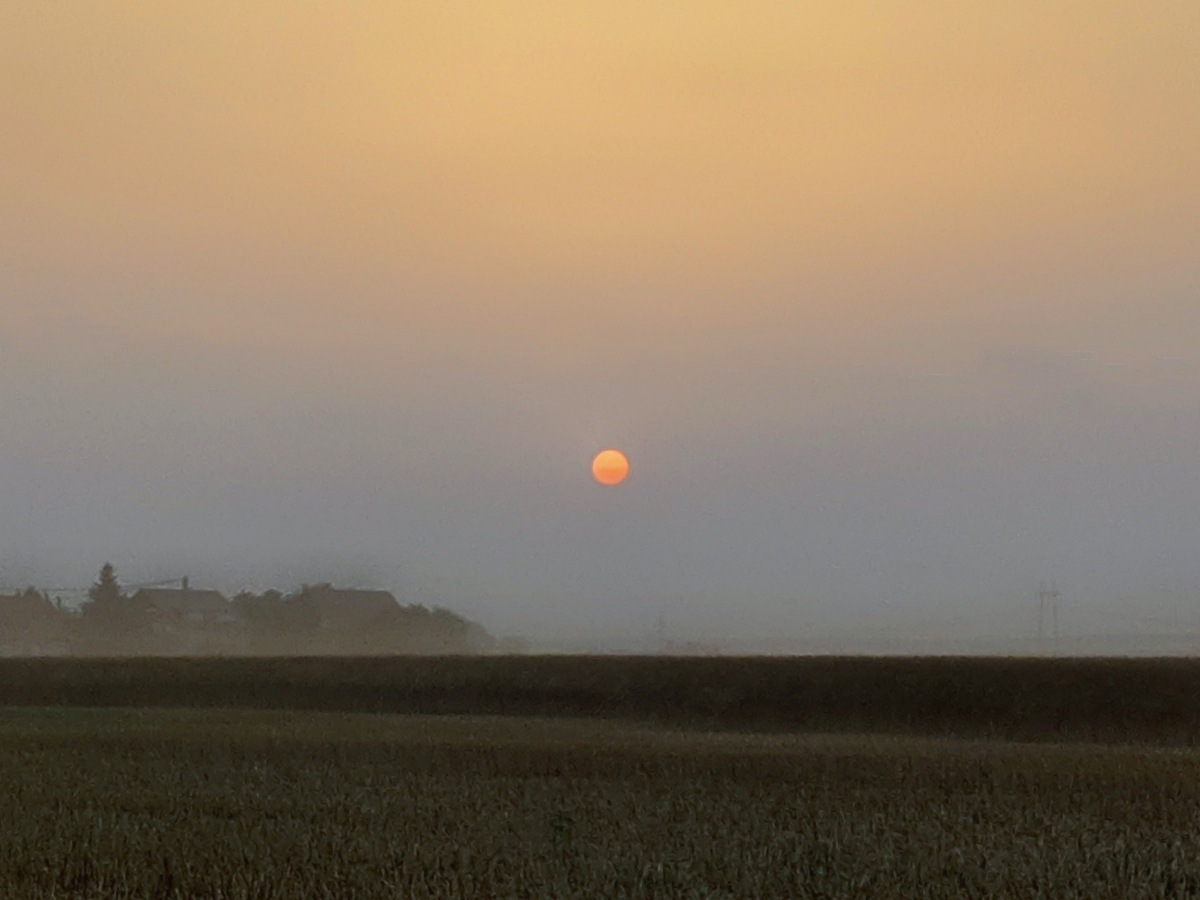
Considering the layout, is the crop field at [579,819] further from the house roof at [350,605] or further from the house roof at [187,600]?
the house roof at [187,600]

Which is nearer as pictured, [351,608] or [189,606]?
[189,606]

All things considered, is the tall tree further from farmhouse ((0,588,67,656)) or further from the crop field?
the crop field

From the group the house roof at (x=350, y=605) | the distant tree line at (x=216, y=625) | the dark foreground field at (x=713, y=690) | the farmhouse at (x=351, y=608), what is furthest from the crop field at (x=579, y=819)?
the house roof at (x=350, y=605)

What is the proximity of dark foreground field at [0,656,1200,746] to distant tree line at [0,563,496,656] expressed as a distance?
2514 inches

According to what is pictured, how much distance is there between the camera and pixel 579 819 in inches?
573

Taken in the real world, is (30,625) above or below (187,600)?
below

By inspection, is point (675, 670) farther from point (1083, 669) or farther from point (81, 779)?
point (81, 779)

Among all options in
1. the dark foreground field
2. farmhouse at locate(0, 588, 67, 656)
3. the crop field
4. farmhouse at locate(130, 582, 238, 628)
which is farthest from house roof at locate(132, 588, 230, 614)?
the crop field

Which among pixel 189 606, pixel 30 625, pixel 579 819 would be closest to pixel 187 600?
pixel 189 606

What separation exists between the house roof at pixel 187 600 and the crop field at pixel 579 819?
10559 centimetres

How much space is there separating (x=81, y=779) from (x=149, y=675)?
30407 mm

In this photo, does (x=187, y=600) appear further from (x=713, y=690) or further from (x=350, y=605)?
(x=713, y=690)

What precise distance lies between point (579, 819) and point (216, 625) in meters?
117

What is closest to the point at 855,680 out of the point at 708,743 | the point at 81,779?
the point at 708,743
